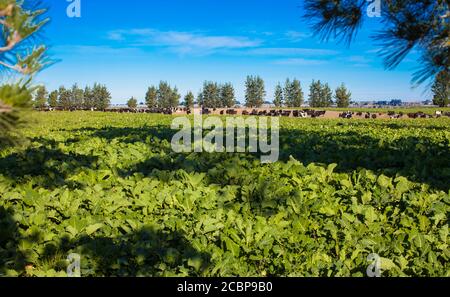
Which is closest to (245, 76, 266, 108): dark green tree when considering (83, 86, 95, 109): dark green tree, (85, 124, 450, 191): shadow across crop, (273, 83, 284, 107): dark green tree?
(273, 83, 284, 107): dark green tree

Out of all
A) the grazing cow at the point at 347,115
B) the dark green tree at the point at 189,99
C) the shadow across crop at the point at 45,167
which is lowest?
the shadow across crop at the point at 45,167

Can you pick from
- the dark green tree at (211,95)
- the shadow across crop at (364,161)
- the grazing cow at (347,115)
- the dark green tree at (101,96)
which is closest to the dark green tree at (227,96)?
the dark green tree at (211,95)

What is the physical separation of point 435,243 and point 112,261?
3.55 m

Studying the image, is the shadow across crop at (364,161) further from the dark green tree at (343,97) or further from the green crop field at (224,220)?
the dark green tree at (343,97)

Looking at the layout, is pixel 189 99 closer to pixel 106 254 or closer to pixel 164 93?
pixel 164 93

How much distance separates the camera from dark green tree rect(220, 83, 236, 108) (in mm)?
122562

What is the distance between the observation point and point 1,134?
219 centimetres

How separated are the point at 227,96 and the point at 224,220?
393 feet

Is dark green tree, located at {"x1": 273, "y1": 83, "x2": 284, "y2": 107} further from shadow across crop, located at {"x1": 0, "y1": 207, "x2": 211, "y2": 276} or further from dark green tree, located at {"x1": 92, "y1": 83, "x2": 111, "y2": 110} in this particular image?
shadow across crop, located at {"x1": 0, "y1": 207, "x2": 211, "y2": 276}

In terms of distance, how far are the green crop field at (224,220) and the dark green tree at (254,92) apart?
116951 mm

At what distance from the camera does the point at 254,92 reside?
407ft

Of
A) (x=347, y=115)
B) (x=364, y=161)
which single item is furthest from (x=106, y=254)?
Result: (x=347, y=115)

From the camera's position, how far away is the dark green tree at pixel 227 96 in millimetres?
122562

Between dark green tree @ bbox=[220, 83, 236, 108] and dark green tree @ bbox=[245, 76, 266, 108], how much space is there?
4.87 metres
